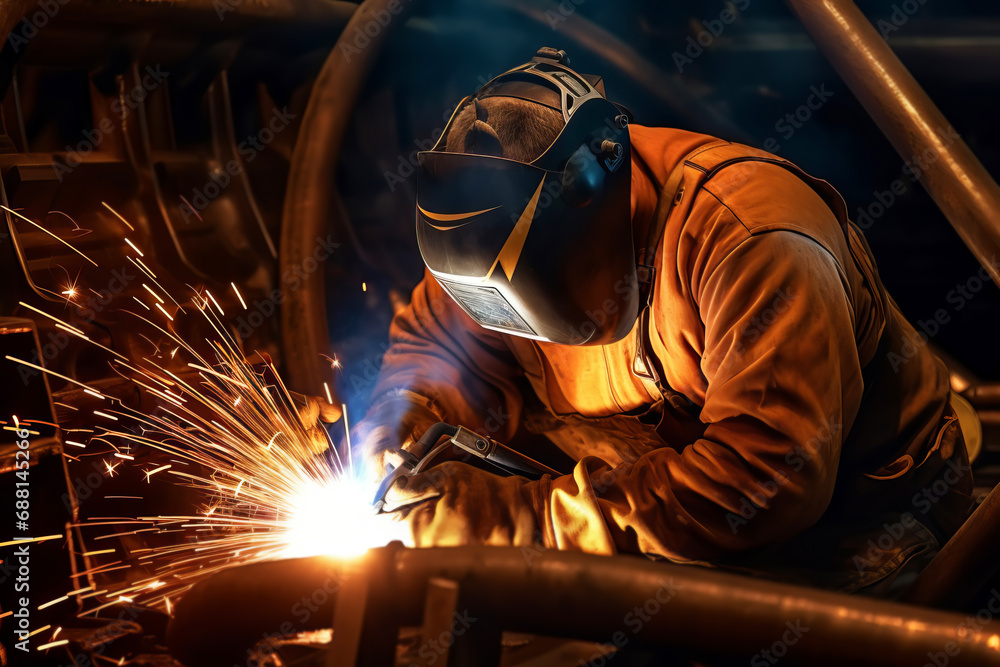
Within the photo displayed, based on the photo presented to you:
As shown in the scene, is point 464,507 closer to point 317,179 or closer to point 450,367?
point 450,367

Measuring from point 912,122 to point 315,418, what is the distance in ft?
5.67

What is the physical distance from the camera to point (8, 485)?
142 cm

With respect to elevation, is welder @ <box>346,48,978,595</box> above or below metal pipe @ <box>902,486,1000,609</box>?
above

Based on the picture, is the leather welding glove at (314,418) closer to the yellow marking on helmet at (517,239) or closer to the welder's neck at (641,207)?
the yellow marking on helmet at (517,239)

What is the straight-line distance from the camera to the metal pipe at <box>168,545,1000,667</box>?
0.89 meters

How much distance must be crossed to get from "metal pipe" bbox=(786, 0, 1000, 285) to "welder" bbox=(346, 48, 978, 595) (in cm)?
31

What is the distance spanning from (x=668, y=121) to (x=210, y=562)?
2.01 metres

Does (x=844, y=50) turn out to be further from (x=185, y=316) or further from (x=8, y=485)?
(x=8, y=485)

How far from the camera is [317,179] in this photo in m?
2.51

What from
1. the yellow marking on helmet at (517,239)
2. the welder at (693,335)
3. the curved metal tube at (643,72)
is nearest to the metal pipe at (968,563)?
the welder at (693,335)

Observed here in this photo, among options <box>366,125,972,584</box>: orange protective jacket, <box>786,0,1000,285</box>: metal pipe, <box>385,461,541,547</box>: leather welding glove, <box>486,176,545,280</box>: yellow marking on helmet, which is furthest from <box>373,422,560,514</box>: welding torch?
<box>786,0,1000,285</box>: metal pipe

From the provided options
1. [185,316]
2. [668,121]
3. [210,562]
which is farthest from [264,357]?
[668,121]

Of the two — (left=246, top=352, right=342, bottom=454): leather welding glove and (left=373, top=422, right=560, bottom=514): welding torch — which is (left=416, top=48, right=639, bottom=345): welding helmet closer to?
(left=373, top=422, right=560, bottom=514): welding torch

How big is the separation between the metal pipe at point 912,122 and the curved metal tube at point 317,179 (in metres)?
1.34
